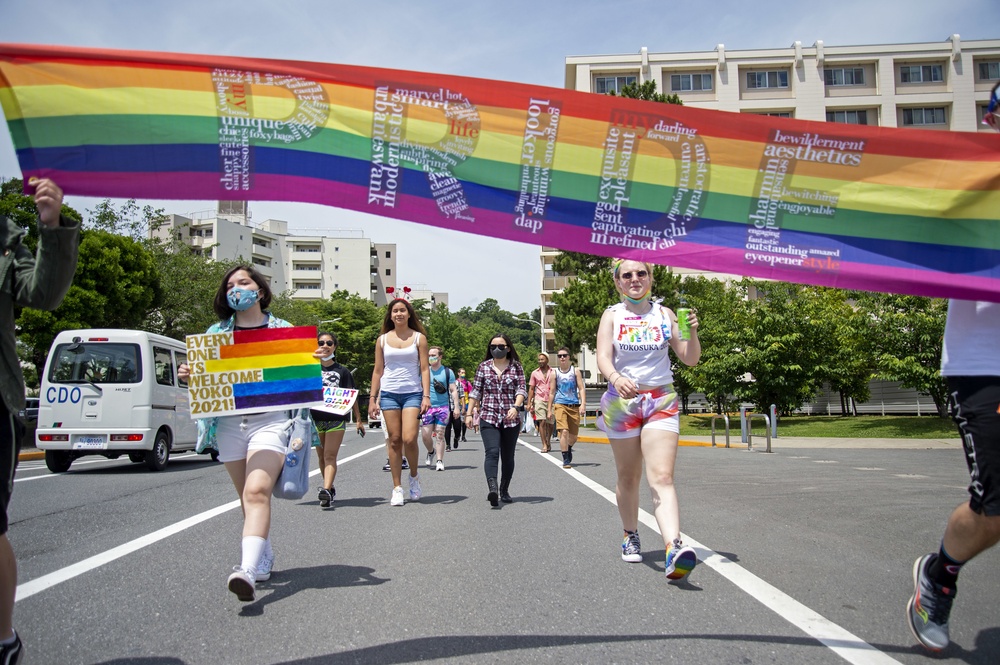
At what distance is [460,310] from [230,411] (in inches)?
6381

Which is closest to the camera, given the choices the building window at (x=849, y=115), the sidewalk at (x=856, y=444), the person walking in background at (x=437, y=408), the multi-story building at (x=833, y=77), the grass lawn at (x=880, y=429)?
the person walking in background at (x=437, y=408)

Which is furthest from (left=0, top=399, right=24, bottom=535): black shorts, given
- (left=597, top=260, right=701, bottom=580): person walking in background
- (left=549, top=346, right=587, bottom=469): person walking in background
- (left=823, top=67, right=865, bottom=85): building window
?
(left=823, top=67, right=865, bottom=85): building window

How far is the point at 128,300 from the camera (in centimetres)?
3388

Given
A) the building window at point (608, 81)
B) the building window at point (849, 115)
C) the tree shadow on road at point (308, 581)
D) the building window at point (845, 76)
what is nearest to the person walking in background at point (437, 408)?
the tree shadow on road at point (308, 581)

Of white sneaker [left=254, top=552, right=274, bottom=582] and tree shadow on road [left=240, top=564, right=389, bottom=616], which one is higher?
white sneaker [left=254, top=552, right=274, bottom=582]

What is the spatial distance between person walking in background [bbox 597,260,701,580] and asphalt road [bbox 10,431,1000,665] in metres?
0.67

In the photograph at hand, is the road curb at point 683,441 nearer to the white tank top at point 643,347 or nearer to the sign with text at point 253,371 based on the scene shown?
the white tank top at point 643,347

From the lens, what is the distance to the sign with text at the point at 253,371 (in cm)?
419

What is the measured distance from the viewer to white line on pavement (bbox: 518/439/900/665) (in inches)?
124

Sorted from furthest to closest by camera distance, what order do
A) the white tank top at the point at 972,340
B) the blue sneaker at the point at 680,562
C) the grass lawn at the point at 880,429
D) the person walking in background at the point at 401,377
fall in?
the grass lawn at the point at 880,429 → the person walking in background at the point at 401,377 → the blue sneaker at the point at 680,562 → the white tank top at the point at 972,340

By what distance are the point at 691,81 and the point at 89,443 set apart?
54.7 meters

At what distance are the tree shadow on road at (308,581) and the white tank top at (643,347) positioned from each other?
1.97 meters

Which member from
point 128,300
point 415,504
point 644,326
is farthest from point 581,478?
point 128,300

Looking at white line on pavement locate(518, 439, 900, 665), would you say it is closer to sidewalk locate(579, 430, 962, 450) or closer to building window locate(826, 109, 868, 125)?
sidewalk locate(579, 430, 962, 450)
